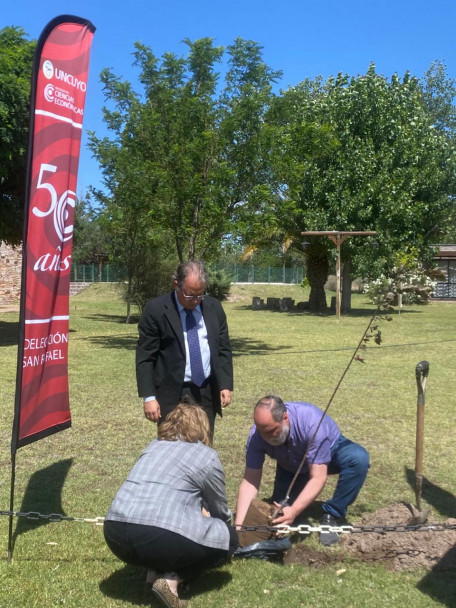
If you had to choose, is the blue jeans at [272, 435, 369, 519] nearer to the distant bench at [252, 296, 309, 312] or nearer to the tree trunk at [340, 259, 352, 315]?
the tree trunk at [340, 259, 352, 315]

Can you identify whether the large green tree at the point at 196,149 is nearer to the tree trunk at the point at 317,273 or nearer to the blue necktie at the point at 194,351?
the blue necktie at the point at 194,351

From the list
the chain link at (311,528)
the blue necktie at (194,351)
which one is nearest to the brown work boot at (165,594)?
the chain link at (311,528)

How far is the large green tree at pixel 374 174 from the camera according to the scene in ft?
96.2

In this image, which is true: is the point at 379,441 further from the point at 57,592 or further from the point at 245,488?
the point at 57,592

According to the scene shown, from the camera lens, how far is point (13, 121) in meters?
16.0

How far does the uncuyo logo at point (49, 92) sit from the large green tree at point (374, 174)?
24474mm

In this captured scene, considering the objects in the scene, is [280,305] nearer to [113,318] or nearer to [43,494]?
[113,318]

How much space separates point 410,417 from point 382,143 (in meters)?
23.7

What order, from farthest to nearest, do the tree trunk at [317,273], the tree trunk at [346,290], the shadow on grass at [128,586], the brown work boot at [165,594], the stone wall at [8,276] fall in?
the stone wall at [8,276]
the tree trunk at [317,273]
the tree trunk at [346,290]
the shadow on grass at [128,586]
the brown work boot at [165,594]

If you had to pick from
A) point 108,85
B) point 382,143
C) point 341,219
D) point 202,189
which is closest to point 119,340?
point 202,189

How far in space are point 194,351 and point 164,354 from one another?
21cm

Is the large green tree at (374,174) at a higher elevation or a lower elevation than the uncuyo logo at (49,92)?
higher

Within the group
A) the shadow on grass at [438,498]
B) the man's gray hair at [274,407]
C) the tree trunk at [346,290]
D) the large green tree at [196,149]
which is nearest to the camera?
the man's gray hair at [274,407]

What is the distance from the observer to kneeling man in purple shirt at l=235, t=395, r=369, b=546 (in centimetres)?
424
